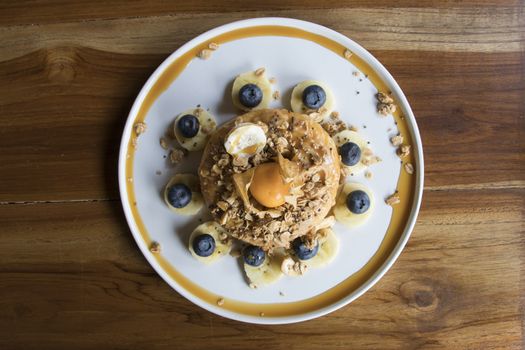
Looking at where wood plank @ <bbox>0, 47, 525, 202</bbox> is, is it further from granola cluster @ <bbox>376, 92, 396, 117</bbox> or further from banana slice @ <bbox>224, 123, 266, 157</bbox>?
banana slice @ <bbox>224, 123, 266, 157</bbox>

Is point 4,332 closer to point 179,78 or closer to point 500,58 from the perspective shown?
point 179,78

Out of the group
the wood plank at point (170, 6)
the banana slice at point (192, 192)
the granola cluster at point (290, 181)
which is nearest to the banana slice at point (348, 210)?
the granola cluster at point (290, 181)

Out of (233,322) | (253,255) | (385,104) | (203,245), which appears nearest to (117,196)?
(203,245)

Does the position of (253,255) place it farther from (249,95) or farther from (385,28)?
(385,28)

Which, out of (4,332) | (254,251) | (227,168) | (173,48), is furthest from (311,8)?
(4,332)

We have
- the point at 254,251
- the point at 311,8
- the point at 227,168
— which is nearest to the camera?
the point at 227,168
